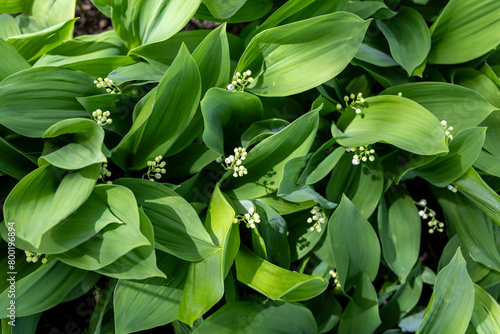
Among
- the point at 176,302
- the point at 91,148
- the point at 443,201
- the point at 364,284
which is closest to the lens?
the point at 91,148

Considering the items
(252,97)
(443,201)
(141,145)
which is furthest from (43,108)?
(443,201)

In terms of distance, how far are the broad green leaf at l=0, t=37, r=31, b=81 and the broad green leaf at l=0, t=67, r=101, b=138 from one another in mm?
108

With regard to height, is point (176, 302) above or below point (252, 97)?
below

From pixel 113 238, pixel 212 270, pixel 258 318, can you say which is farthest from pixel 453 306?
pixel 113 238

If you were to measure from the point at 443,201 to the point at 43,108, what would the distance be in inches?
43.1

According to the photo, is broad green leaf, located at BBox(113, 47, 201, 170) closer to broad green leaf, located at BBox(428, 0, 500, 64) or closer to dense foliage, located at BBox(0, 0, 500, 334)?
dense foliage, located at BBox(0, 0, 500, 334)

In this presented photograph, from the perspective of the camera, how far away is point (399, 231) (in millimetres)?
1146

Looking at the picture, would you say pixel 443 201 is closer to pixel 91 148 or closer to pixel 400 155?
pixel 400 155

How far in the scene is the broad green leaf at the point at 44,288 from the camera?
0.89 metres

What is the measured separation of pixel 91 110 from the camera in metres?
0.97

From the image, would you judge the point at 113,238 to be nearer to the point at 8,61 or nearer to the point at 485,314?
the point at 8,61

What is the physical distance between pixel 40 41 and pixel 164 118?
0.44 metres

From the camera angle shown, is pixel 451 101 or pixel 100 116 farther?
pixel 451 101

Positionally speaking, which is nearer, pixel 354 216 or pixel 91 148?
pixel 91 148
